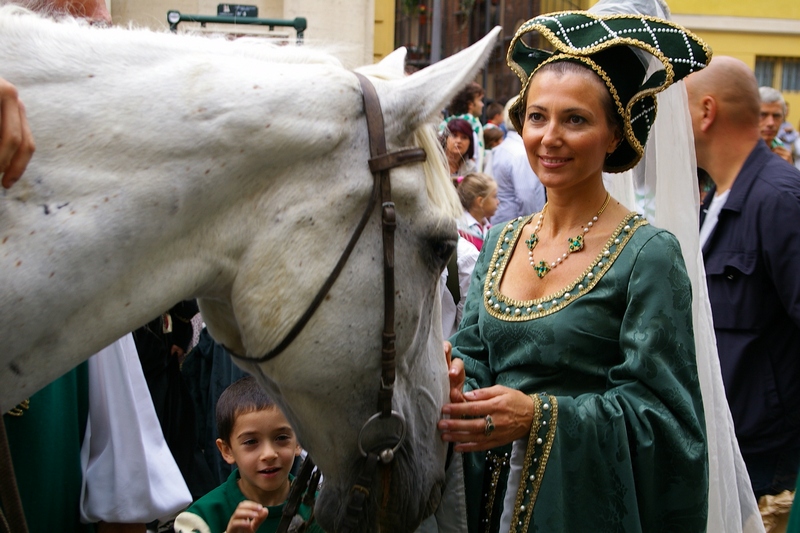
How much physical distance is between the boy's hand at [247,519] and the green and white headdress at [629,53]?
1.38 m

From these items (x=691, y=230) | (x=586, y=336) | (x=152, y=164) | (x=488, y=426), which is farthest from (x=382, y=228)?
(x=691, y=230)

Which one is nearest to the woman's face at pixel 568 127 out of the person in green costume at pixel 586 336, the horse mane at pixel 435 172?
the person in green costume at pixel 586 336

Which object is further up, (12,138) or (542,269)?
(12,138)

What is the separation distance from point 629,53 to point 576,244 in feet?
1.69

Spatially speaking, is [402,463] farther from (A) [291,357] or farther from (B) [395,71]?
(B) [395,71]

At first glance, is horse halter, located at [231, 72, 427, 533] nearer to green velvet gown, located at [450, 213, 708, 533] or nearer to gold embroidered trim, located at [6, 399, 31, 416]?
green velvet gown, located at [450, 213, 708, 533]

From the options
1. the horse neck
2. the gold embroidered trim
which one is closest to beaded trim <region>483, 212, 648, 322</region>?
the horse neck

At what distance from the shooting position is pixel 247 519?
229 centimetres

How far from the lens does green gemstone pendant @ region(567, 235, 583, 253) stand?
2197mm

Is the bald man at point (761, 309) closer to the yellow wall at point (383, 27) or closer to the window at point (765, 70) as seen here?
the yellow wall at point (383, 27)

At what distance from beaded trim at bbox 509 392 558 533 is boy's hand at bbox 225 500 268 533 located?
68 cm

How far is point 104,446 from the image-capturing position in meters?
2.23

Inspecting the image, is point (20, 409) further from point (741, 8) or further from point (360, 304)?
point (741, 8)

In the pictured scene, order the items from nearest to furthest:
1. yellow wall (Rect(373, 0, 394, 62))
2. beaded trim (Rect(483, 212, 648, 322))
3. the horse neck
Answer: the horse neck
beaded trim (Rect(483, 212, 648, 322))
yellow wall (Rect(373, 0, 394, 62))
